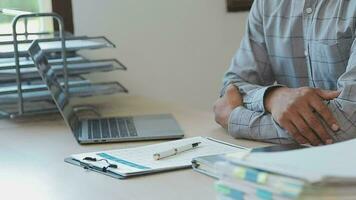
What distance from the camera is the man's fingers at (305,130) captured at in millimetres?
1408

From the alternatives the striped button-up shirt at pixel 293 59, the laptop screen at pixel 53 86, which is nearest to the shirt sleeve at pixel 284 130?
the striped button-up shirt at pixel 293 59

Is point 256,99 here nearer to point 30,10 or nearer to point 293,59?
point 293,59

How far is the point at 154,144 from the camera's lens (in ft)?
4.86

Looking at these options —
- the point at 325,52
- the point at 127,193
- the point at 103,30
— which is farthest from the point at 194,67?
the point at 127,193

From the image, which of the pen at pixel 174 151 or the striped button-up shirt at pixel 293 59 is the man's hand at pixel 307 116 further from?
the pen at pixel 174 151

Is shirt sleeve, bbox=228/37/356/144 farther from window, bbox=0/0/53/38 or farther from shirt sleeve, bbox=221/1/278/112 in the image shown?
window, bbox=0/0/53/38

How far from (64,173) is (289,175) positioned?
0.67 meters

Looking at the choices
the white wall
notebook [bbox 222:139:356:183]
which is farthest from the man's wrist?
the white wall

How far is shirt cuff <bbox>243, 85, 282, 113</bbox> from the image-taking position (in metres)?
1.55

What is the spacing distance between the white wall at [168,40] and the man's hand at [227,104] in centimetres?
59

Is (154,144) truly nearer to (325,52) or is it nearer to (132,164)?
(132,164)

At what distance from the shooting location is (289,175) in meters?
0.72

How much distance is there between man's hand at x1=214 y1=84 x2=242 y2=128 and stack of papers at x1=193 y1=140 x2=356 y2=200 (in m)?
0.79

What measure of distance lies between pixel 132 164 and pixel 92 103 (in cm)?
85
